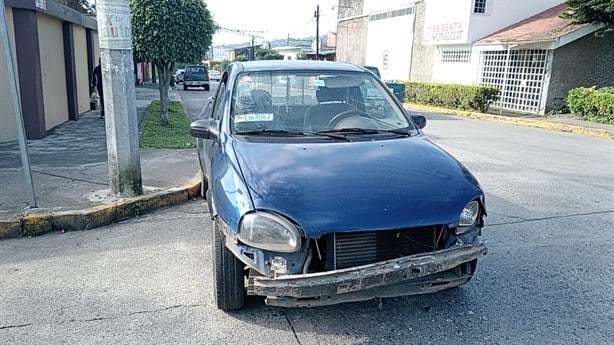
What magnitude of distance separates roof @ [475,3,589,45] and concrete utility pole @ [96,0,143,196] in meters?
16.1

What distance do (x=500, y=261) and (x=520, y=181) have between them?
3.44 meters

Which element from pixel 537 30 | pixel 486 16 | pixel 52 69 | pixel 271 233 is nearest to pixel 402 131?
pixel 271 233

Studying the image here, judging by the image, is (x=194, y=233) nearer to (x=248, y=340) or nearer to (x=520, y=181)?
(x=248, y=340)

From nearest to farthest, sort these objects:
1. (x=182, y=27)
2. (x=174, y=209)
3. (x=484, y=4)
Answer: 1. (x=174, y=209)
2. (x=182, y=27)
3. (x=484, y=4)

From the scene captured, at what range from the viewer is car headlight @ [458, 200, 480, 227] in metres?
3.14

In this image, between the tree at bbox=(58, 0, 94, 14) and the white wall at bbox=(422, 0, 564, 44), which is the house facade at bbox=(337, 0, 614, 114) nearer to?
the white wall at bbox=(422, 0, 564, 44)

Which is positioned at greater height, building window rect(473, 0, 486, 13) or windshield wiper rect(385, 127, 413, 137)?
building window rect(473, 0, 486, 13)

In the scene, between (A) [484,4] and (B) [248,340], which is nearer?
(B) [248,340]

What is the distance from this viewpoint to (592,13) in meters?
16.1

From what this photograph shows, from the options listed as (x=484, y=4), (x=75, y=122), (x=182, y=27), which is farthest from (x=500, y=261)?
(x=484, y=4)

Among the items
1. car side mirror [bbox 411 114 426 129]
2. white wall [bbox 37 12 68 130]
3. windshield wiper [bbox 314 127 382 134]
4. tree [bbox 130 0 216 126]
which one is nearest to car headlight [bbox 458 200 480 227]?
windshield wiper [bbox 314 127 382 134]

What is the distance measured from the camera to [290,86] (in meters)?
4.45

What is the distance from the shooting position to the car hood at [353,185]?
2.84m

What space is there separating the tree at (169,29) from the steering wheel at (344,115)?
25.9 feet
